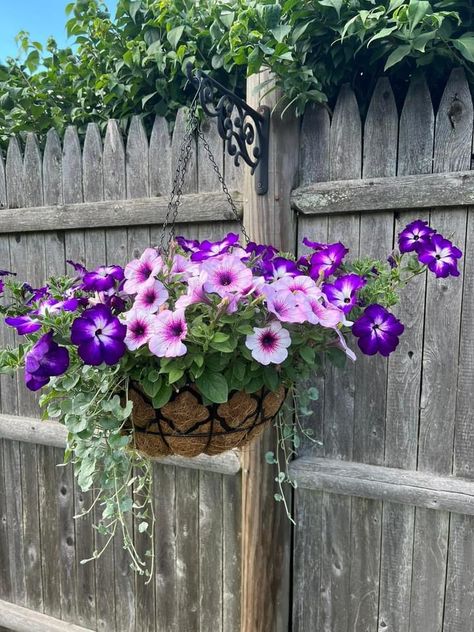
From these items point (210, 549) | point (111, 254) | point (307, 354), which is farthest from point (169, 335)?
point (210, 549)

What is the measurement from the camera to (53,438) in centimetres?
202

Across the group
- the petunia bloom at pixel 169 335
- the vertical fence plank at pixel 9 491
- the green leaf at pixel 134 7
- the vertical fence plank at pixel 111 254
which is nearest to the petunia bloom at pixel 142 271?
the petunia bloom at pixel 169 335

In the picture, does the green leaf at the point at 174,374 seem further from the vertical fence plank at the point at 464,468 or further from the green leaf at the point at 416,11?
the green leaf at the point at 416,11

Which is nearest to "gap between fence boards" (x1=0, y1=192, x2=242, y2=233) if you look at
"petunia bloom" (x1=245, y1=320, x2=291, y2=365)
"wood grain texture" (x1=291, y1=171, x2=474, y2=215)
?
"wood grain texture" (x1=291, y1=171, x2=474, y2=215)

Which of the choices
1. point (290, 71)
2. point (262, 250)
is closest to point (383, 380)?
point (262, 250)

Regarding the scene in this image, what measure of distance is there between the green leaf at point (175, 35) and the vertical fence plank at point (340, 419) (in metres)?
0.53

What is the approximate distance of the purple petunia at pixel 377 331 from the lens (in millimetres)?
1021

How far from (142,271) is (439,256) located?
62 centimetres

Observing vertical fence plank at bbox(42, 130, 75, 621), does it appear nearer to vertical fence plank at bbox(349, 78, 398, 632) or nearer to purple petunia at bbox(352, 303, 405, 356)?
A: vertical fence plank at bbox(349, 78, 398, 632)

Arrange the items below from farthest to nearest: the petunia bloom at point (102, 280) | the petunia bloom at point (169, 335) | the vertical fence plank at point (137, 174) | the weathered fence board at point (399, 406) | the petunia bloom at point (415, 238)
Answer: the vertical fence plank at point (137, 174) < the weathered fence board at point (399, 406) < the petunia bloom at point (415, 238) < the petunia bloom at point (102, 280) < the petunia bloom at point (169, 335)

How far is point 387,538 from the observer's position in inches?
62.5

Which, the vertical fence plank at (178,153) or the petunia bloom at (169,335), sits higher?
the vertical fence plank at (178,153)

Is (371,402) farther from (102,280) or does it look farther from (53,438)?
(53,438)

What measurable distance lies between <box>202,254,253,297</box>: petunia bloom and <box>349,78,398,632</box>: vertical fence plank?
0.70 metres
